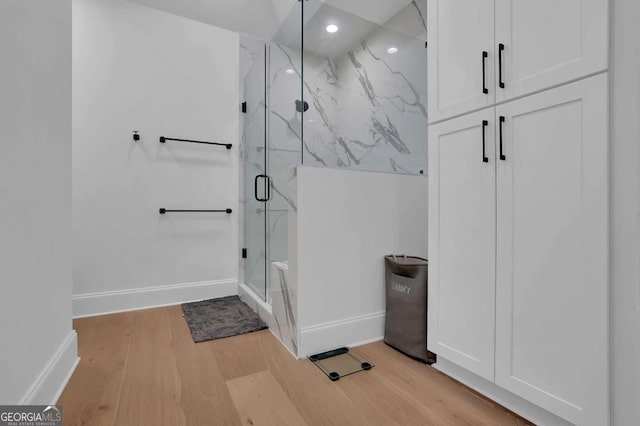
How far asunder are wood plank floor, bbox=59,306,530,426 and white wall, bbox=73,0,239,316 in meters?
0.81

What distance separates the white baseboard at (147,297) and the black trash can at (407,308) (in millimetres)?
1666

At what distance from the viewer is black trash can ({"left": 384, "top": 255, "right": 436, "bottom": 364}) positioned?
5.38ft

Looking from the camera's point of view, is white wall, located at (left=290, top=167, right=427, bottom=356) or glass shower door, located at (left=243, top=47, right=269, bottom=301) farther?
glass shower door, located at (left=243, top=47, right=269, bottom=301)

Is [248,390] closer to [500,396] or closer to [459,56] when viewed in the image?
[500,396]

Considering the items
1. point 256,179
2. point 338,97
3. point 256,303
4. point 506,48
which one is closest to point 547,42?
point 506,48

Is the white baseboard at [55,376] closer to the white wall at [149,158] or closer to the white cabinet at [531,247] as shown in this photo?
the white wall at [149,158]

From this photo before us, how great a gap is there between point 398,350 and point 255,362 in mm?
810

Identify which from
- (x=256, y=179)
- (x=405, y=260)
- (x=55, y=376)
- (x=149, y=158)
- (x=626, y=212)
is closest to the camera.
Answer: (x=626, y=212)

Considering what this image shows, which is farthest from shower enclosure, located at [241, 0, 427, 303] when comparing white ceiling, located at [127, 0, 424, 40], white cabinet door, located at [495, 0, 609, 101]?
white cabinet door, located at [495, 0, 609, 101]

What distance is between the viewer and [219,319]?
2248 millimetres

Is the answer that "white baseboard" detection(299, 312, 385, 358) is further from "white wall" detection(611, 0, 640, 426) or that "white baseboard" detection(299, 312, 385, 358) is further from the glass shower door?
"white wall" detection(611, 0, 640, 426)

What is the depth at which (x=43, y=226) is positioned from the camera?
1.24 meters

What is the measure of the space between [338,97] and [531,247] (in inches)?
68.3

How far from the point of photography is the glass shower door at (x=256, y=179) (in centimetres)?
246
